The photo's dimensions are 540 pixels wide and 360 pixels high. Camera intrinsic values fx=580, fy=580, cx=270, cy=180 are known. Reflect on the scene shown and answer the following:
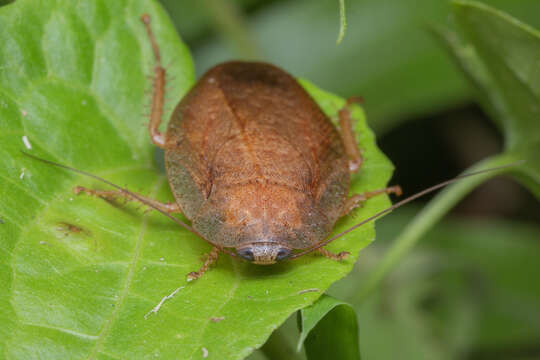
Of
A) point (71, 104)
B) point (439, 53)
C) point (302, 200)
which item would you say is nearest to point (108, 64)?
point (71, 104)

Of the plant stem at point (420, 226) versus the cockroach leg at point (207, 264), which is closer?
the cockroach leg at point (207, 264)

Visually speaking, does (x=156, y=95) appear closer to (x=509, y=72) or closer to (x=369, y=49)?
(x=509, y=72)

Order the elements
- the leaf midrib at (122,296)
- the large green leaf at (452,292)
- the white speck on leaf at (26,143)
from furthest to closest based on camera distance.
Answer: the large green leaf at (452,292) < the white speck on leaf at (26,143) < the leaf midrib at (122,296)

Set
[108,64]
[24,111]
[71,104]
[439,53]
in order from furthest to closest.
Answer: [439,53] → [108,64] → [71,104] → [24,111]

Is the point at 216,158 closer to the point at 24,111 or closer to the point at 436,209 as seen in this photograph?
the point at 24,111

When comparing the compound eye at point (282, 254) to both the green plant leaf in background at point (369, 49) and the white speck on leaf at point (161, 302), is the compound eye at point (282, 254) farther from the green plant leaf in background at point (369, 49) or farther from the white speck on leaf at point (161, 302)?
the green plant leaf in background at point (369, 49)

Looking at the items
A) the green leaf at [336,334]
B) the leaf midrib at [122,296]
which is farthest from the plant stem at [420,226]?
the leaf midrib at [122,296]

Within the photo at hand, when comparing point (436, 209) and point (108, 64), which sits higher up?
point (108, 64)
